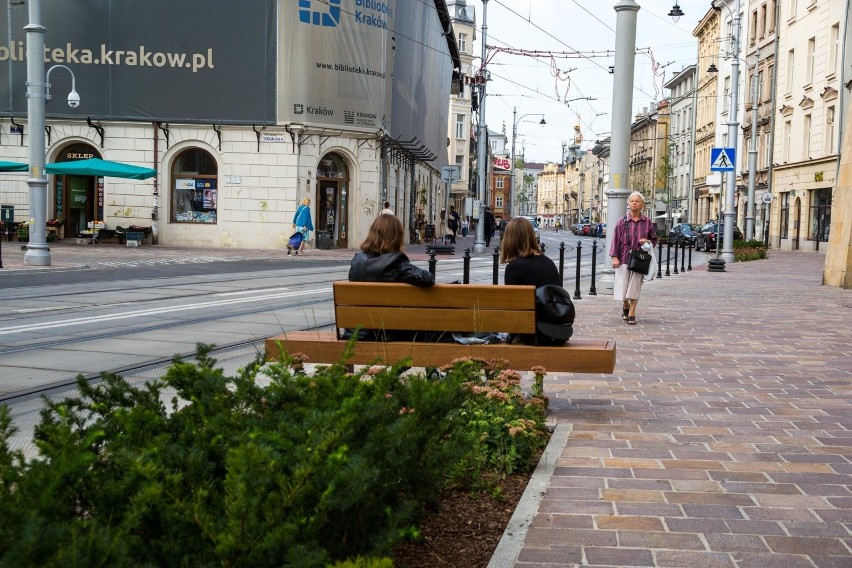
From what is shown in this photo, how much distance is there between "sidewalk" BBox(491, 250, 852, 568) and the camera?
3.81 metres

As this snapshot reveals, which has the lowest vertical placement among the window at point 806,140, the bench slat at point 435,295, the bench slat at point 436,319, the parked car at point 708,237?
the parked car at point 708,237

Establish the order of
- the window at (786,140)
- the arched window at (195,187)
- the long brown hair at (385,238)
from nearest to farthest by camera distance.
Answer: the long brown hair at (385,238) → the arched window at (195,187) → the window at (786,140)

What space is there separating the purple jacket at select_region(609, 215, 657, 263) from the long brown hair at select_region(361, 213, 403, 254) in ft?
20.4

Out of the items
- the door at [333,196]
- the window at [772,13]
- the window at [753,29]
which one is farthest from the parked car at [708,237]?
the door at [333,196]

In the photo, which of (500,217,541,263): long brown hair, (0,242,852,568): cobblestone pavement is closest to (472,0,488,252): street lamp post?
(0,242,852,568): cobblestone pavement

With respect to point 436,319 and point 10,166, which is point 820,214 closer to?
point 10,166

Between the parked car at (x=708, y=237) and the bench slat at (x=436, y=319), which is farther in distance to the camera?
the parked car at (x=708, y=237)

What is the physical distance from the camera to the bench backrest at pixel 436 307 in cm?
627

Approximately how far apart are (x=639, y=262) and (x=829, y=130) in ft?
117

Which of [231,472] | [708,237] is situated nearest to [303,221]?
[708,237]

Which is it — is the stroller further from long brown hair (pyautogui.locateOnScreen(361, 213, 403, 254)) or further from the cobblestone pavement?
long brown hair (pyautogui.locateOnScreen(361, 213, 403, 254))

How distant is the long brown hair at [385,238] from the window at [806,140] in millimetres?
43673

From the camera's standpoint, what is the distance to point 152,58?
3319cm

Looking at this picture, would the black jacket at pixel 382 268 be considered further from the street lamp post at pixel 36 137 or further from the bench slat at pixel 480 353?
the street lamp post at pixel 36 137
